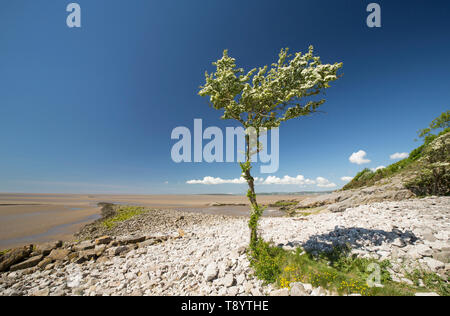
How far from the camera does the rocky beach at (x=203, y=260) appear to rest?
198 inches

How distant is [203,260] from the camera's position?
6.78 m

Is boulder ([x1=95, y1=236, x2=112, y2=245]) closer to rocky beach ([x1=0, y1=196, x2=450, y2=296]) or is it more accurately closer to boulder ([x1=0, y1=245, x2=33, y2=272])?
rocky beach ([x1=0, y1=196, x2=450, y2=296])

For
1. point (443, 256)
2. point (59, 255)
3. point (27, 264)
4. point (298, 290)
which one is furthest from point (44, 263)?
point (443, 256)

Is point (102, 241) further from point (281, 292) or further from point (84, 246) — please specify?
point (281, 292)

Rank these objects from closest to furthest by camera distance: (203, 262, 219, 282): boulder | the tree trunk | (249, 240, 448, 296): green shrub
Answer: (249, 240, 448, 296): green shrub → (203, 262, 219, 282): boulder → the tree trunk

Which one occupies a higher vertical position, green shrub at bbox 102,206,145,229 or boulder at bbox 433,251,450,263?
boulder at bbox 433,251,450,263

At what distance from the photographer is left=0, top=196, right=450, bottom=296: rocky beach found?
5027 mm

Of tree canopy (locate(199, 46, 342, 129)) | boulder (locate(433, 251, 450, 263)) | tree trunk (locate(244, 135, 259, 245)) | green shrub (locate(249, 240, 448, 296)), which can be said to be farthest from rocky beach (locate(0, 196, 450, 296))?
tree canopy (locate(199, 46, 342, 129))

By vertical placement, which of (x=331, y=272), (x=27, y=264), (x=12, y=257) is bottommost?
(x=27, y=264)
